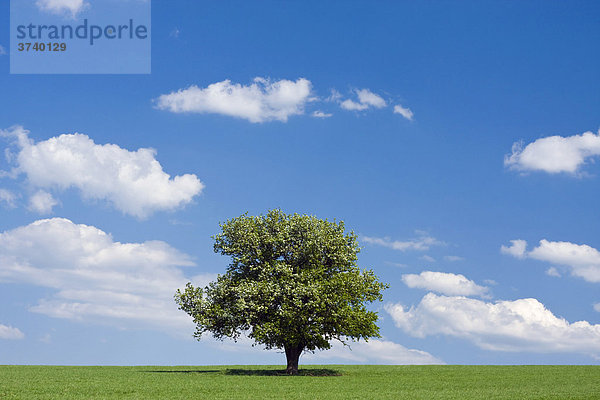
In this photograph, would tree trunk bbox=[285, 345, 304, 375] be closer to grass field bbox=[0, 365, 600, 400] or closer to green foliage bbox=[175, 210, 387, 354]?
green foliage bbox=[175, 210, 387, 354]

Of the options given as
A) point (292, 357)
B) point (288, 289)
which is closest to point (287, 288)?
point (288, 289)

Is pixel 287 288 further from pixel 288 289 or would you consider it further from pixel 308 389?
pixel 308 389

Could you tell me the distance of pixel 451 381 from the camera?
52594 millimetres

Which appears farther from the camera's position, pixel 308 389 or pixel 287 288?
pixel 287 288

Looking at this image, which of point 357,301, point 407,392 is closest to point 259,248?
point 357,301

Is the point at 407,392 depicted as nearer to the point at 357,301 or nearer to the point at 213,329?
the point at 357,301

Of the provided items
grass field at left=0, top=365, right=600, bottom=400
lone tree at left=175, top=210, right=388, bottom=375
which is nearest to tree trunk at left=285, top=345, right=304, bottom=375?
lone tree at left=175, top=210, right=388, bottom=375

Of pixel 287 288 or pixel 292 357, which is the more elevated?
pixel 287 288

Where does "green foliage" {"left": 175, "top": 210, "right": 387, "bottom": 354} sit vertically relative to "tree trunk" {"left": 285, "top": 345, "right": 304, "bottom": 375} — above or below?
above

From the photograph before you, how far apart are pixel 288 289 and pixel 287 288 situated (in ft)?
0.56

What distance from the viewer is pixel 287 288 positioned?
171ft

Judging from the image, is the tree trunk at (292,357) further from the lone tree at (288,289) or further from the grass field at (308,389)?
the grass field at (308,389)

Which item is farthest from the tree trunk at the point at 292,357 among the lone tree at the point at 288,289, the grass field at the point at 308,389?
the grass field at the point at 308,389

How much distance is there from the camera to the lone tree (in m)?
52.6
